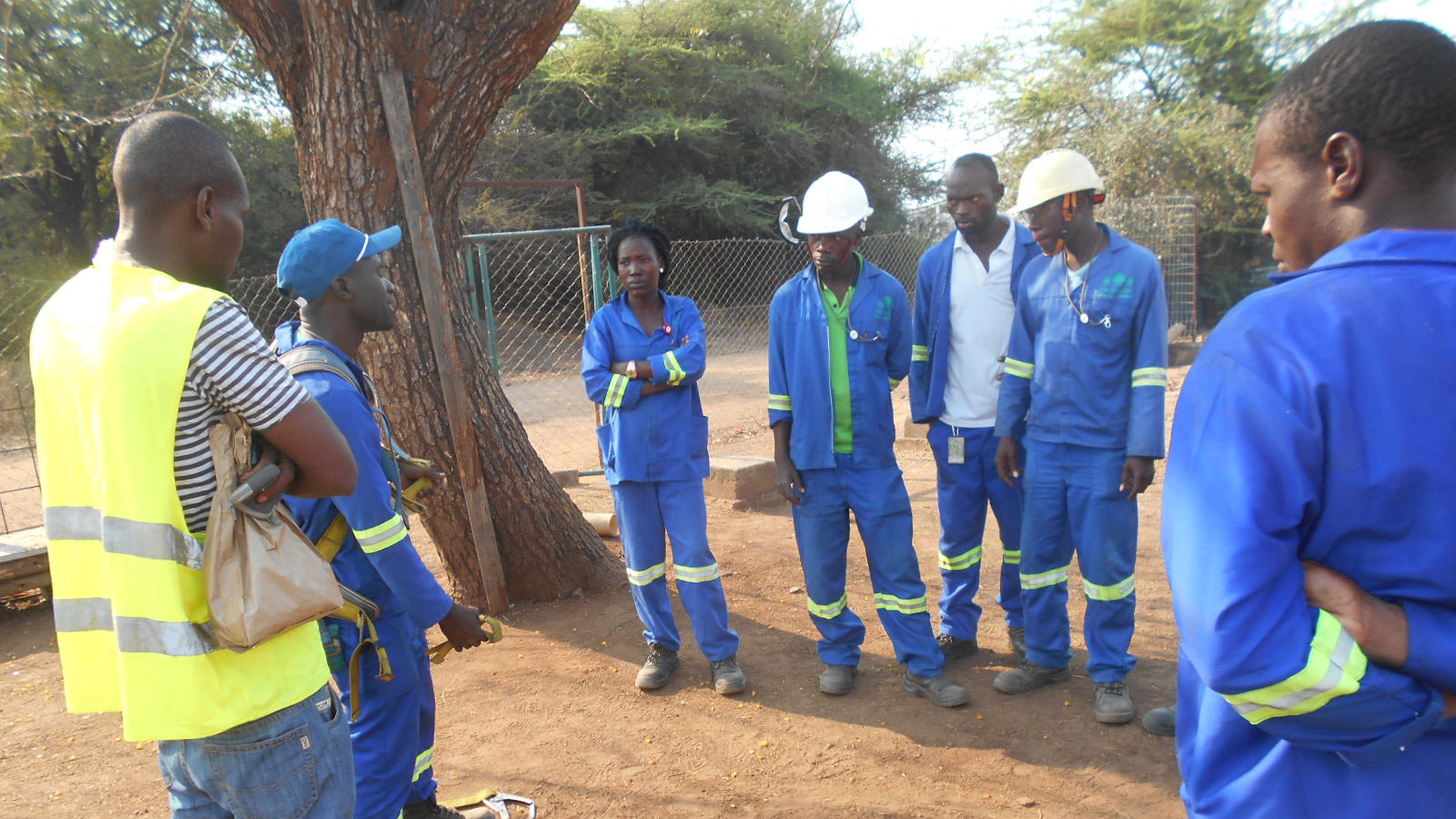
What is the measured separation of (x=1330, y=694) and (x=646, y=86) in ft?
73.2

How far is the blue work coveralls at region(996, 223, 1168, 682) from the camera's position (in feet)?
12.0

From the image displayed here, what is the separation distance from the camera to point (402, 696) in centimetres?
284

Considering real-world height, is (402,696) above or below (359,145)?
below

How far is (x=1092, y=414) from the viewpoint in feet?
12.1

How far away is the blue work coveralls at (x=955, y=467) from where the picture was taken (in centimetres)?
430

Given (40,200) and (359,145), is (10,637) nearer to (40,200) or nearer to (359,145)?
(359,145)

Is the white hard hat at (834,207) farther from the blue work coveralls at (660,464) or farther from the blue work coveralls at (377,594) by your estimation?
the blue work coveralls at (377,594)

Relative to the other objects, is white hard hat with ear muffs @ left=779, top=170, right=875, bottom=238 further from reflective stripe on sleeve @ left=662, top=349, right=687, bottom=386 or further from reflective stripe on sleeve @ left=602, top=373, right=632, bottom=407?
reflective stripe on sleeve @ left=602, top=373, right=632, bottom=407

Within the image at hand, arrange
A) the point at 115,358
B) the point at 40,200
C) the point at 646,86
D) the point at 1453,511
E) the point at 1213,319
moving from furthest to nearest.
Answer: the point at 646,86 → the point at 1213,319 → the point at 40,200 → the point at 115,358 → the point at 1453,511

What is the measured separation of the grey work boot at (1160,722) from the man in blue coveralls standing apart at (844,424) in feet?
2.29

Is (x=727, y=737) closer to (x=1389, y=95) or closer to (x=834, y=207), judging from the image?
(x=834, y=207)

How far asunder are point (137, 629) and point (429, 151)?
11.4 ft

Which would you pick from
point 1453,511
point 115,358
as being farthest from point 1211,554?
point 115,358

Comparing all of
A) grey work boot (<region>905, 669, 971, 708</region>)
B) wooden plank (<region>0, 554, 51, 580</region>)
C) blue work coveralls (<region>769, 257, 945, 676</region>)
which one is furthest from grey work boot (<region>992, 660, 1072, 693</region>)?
wooden plank (<region>0, 554, 51, 580</region>)
